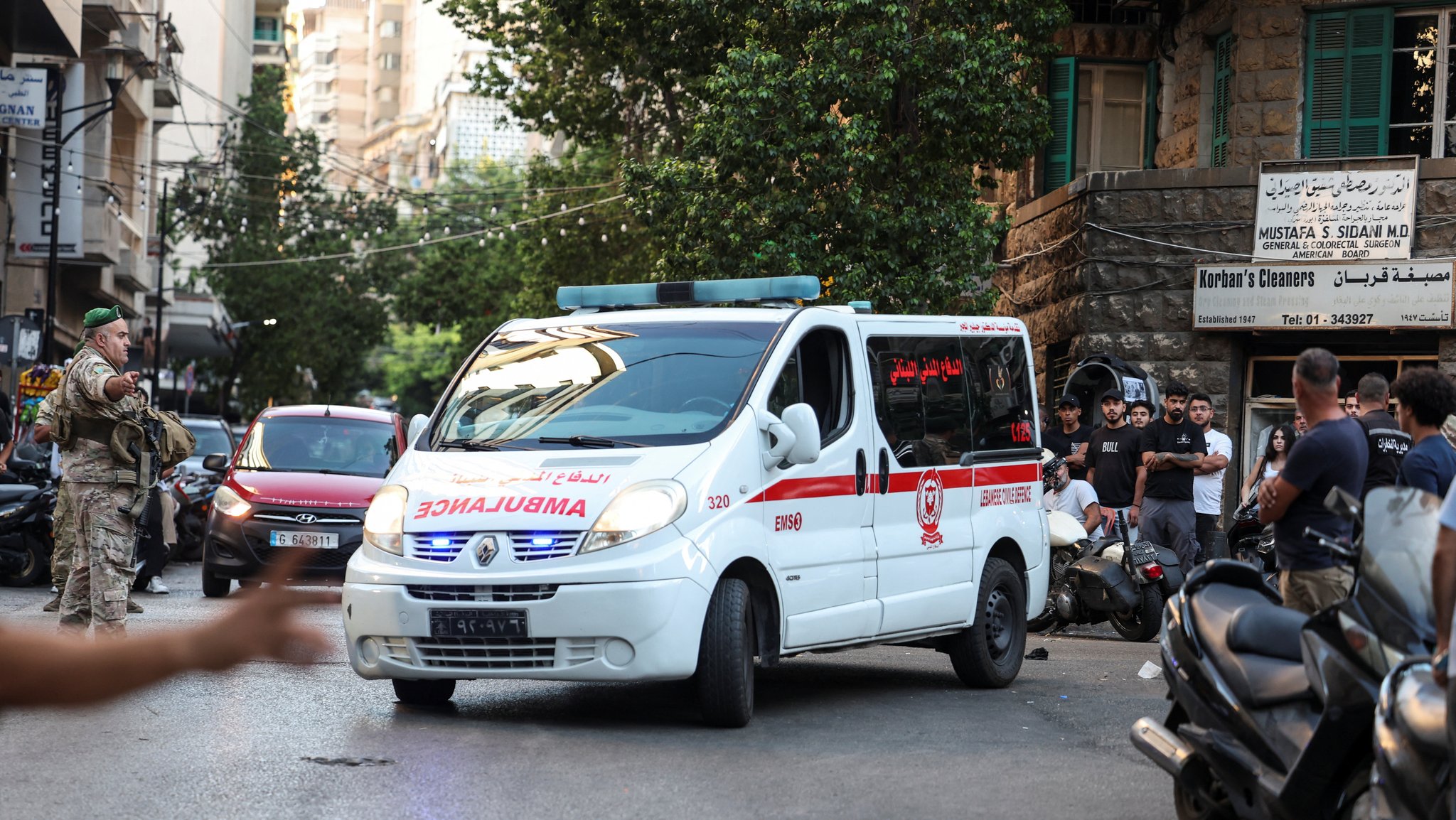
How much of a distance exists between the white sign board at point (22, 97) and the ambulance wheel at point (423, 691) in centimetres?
2048

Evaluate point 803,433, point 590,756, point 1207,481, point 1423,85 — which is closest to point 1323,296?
point 1423,85

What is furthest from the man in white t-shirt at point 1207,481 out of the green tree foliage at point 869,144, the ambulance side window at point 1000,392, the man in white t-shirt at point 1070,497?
the green tree foliage at point 869,144

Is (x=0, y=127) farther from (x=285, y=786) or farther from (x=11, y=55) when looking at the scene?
(x=285, y=786)

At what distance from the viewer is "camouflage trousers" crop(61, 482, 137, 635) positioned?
10008 mm

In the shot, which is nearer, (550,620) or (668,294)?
(550,620)

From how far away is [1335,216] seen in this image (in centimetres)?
1809

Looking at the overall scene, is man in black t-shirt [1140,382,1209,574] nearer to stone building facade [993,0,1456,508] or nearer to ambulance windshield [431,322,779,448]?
stone building facade [993,0,1456,508]

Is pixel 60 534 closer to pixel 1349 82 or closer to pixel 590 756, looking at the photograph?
pixel 590 756

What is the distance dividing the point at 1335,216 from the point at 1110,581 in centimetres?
670

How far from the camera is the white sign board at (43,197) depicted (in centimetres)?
3011

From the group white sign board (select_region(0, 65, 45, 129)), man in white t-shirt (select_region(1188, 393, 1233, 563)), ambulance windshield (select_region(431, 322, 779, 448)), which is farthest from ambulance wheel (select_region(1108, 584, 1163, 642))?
white sign board (select_region(0, 65, 45, 129))

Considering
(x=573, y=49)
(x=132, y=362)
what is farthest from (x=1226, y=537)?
(x=132, y=362)

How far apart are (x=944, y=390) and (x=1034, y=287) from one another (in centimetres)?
1203

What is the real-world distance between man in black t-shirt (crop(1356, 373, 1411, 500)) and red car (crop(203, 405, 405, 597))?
7.04 meters
